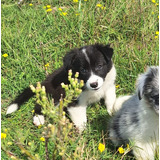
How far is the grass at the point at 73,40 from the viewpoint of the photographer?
13.3 feet

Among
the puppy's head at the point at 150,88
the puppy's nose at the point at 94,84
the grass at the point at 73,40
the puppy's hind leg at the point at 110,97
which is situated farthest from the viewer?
the grass at the point at 73,40

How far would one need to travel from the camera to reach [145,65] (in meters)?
3.97

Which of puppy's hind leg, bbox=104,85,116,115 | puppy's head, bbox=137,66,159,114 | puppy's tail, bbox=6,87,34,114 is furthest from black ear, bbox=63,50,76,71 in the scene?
puppy's head, bbox=137,66,159,114

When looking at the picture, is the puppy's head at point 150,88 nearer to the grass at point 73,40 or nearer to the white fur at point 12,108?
the grass at point 73,40

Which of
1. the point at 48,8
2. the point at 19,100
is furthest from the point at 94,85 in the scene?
the point at 48,8

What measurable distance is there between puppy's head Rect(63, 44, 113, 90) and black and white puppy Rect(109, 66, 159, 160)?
515mm

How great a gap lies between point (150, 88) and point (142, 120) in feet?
1.12

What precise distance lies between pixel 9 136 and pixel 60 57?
1.64 metres

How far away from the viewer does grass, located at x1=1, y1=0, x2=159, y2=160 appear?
13.3 ft

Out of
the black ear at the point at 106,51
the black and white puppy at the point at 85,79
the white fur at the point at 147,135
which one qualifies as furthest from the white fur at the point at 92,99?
the white fur at the point at 147,135

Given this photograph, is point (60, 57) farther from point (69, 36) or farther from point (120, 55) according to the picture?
point (120, 55)

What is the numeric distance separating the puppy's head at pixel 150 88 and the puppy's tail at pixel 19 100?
5.88 ft

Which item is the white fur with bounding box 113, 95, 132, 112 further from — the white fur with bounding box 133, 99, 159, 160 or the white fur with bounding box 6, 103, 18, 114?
the white fur with bounding box 6, 103, 18, 114

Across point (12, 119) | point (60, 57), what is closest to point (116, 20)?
point (60, 57)
